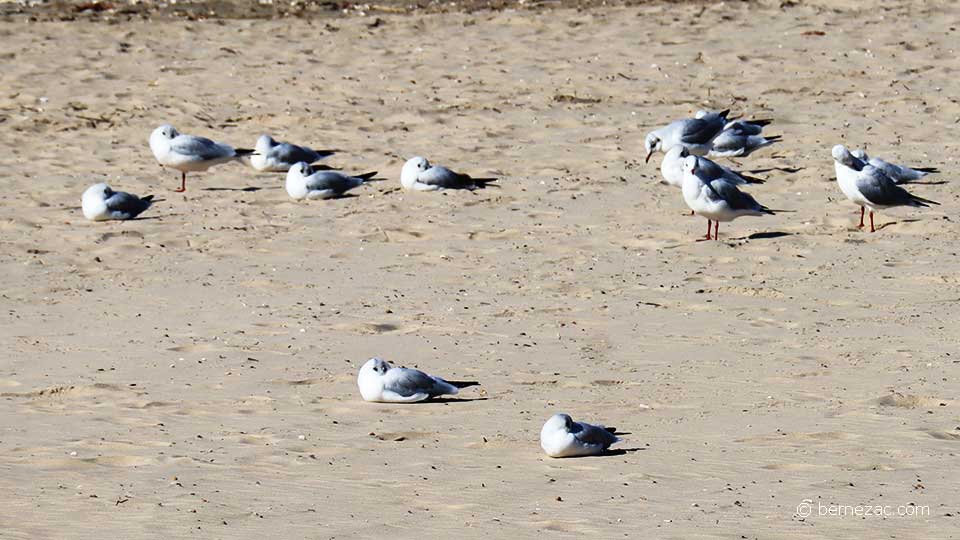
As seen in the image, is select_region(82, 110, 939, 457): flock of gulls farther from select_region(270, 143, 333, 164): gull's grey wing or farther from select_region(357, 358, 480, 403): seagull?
select_region(357, 358, 480, 403): seagull

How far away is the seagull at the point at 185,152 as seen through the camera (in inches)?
506

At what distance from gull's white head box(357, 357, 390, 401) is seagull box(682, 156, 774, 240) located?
393cm

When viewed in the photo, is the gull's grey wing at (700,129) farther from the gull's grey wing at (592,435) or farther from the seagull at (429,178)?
the gull's grey wing at (592,435)

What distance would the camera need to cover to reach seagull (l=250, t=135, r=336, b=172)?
1322 centimetres

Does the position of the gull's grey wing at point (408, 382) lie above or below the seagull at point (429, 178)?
above

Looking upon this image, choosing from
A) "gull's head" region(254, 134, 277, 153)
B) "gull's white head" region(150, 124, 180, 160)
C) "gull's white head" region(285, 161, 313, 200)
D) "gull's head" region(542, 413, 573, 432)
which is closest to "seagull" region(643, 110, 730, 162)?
"gull's white head" region(285, 161, 313, 200)

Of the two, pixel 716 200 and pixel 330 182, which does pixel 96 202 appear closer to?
pixel 330 182

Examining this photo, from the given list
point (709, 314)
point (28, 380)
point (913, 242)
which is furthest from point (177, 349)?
point (913, 242)

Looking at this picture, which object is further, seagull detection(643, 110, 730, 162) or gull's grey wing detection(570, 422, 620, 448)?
seagull detection(643, 110, 730, 162)

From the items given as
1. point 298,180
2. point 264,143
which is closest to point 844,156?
point 298,180

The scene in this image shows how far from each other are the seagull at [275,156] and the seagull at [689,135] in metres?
2.71

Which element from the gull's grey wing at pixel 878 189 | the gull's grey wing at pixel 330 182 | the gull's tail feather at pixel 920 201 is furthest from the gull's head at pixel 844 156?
the gull's grey wing at pixel 330 182

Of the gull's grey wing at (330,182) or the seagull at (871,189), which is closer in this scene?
the seagull at (871,189)

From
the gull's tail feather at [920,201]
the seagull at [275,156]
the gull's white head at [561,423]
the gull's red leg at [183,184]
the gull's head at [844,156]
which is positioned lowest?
the gull's red leg at [183,184]
